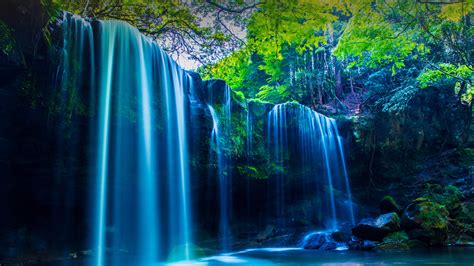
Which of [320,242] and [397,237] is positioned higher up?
[397,237]

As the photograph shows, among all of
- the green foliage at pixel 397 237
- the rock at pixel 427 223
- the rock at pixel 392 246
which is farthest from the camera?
the rock at pixel 427 223

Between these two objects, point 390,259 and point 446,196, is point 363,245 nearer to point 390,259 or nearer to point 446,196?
point 390,259

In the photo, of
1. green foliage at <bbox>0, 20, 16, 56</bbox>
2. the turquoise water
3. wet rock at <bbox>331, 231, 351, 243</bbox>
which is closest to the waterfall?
the turquoise water

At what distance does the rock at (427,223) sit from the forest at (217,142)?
60mm

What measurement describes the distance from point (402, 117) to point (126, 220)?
1273 centimetres

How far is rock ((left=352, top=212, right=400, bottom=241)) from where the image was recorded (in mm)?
10586

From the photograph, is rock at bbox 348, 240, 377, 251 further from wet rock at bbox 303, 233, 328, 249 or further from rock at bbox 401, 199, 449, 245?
rock at bbox 401, 199, 449, 245

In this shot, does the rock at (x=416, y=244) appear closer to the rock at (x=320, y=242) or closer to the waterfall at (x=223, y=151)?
the rock at (x=320, y=242)

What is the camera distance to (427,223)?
10.6 metres

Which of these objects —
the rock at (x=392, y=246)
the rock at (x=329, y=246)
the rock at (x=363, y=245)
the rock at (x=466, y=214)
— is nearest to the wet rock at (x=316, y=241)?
the rock at (x=329, y=246)

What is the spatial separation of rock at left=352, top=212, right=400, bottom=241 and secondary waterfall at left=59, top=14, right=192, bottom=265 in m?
5.77

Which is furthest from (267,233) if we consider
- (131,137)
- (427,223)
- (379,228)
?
(131,137)

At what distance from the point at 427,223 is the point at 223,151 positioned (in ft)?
23.0

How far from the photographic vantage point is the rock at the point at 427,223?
10438 mm
